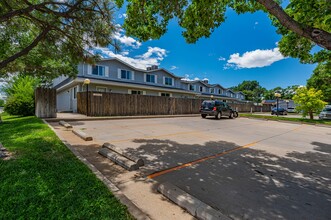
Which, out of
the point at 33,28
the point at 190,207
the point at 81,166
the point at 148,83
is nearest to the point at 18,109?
the point at 33,28

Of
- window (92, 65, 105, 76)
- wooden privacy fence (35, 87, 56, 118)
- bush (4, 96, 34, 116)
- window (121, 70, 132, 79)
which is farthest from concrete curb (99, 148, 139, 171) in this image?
window (121, 70, 132, 79)

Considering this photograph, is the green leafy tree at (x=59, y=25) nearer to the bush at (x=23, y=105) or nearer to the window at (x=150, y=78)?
the bush at (x=23, y=105)

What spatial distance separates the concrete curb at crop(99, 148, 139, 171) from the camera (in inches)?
153

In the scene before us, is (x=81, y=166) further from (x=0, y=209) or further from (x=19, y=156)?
(x=19, y=156)

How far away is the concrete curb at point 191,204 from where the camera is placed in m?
2.17

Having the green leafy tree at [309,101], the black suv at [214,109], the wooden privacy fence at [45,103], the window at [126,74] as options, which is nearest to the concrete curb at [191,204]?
the wooden privacy fence at [45,103]

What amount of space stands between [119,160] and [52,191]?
5.17 feet

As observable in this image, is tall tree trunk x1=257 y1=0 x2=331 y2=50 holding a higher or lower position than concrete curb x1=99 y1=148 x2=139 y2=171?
higher

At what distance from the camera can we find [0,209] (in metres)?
2.28

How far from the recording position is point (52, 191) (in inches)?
108

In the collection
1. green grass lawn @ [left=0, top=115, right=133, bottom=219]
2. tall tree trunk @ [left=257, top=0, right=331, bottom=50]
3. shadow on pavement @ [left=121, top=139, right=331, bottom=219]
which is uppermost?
tall tree trunk @ [left=257, top=0, right=331, bottom=50]

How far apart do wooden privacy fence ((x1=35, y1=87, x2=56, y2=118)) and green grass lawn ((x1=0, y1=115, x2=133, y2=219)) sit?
8.91 meters

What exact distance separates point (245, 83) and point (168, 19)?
107125 mm

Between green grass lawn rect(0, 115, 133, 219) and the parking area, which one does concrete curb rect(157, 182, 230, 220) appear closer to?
the parking area
